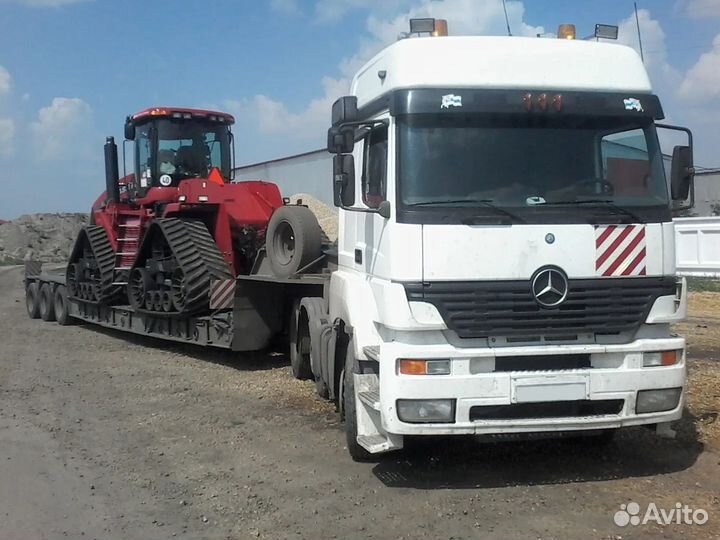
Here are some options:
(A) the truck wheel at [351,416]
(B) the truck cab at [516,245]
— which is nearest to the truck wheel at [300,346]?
(A) the truck wheel at [351,416]

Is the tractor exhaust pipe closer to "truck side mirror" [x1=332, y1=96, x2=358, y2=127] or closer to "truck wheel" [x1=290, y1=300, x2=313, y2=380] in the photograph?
"truck wheel" [x1=290, y1=300, x2=313, y2=380]

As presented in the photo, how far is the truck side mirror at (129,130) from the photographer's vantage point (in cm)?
1271

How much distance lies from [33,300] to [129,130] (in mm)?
5900

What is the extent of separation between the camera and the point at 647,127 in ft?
18.7

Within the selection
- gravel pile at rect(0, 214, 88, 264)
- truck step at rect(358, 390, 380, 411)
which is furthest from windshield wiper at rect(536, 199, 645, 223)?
gravel pile at rect(0, 214, 88, 264)

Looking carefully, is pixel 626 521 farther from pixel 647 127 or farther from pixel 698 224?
pixel 698 224

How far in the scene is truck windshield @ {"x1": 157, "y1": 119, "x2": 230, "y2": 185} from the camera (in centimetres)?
1230

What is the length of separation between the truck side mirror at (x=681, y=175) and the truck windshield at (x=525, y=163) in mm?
248

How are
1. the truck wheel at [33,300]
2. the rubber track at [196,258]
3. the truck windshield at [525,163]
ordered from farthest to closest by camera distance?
1. the truck wheel at [33,300]
2. the rubber track at [196,258]
3. the truck windshield at [525,163]

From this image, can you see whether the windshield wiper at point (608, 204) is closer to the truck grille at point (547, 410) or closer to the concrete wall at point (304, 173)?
the truck grille at point (547, 410)

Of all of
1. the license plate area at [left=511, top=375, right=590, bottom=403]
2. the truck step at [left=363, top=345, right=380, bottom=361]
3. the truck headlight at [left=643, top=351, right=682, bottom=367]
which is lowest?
the license plate area at [left=511, top=375, right=590, bottom=403]

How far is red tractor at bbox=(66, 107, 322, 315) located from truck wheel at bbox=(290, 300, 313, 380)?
578 millimetres

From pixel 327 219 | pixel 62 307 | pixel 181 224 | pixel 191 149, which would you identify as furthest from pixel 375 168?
pixel 62 307

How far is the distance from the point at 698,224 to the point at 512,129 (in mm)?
14819
